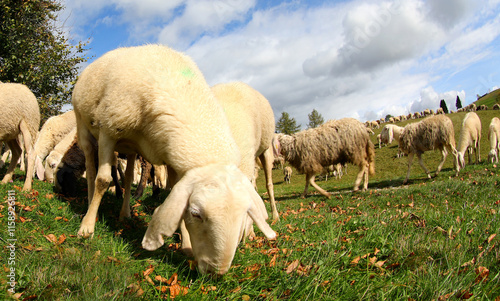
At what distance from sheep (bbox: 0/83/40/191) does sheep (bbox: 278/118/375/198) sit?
828 centimetres

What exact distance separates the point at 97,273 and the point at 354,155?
10.4m

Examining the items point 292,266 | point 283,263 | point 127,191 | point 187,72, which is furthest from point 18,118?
point 292,266

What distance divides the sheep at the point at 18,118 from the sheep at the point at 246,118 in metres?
3.88

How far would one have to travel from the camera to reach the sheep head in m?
2.15

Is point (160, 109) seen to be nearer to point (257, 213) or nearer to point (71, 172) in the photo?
point (257, 213)

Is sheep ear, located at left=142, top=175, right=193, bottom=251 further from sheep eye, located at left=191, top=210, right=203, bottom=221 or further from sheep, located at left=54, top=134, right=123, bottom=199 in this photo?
sheep, located at left=54, top=134, right=123, bottom=199

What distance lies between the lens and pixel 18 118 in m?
5.77

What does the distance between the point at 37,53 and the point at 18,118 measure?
8.28 meters

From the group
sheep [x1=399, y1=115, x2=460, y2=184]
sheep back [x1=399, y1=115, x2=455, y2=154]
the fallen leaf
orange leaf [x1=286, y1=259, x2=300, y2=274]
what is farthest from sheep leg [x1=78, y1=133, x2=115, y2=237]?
sheep back [x1=399, y1=115, x2=455, y2=154]

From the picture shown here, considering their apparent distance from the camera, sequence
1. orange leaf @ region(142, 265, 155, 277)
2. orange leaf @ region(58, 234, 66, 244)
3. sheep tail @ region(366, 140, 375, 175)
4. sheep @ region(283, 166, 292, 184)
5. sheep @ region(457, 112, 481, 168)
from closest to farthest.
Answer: orange leaf @ region(142, 265, 155, 277)
orange leaf @ region(58, 234, 66, 244)
sheep tail @ region(366, 140, 375, 175)
sheep @ region(457, 112, 481, 168)
sheep @ region(283, 166, 292, 184)

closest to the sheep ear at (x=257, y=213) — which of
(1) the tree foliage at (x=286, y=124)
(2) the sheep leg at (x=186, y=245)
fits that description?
(2) the sheep leg at (x=186, y=245)

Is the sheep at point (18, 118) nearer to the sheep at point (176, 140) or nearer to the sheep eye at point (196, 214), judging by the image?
the sheep at point (176, 140)

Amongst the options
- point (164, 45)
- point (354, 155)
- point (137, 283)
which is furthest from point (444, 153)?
point (137, 283)

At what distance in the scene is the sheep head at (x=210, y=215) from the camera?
215 centimetres
